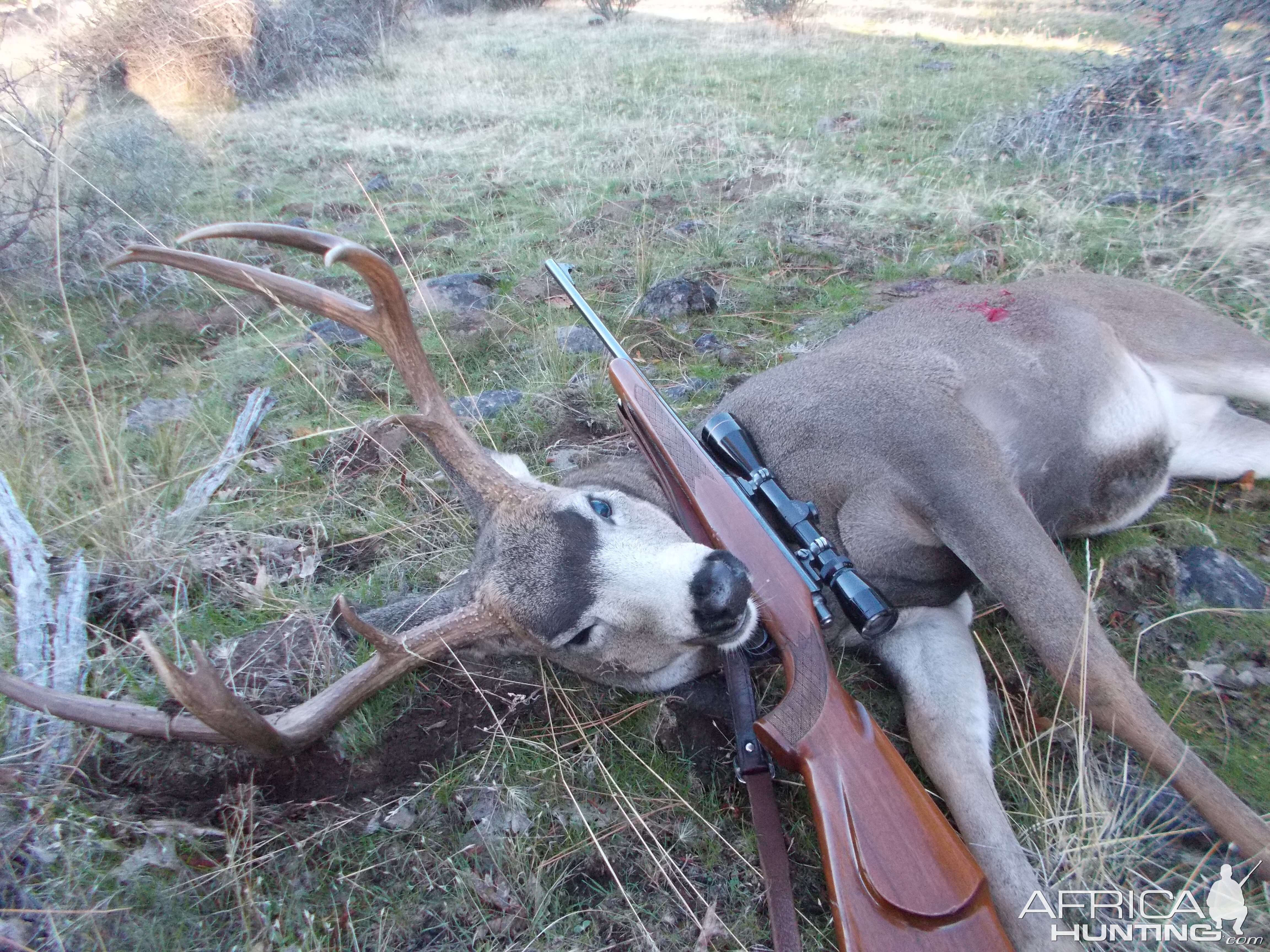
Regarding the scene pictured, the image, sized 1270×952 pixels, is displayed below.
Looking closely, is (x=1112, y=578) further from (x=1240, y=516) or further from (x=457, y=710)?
(x=457, y=710)

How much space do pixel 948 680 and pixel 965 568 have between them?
48cm

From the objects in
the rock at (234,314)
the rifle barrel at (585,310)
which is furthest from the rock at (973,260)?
the rock at (234,314)

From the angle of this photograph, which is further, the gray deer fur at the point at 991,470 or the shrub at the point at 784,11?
the shrub at the point at 784,11

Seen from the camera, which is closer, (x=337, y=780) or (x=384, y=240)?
(x=337, y=780)

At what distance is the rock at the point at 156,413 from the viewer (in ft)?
14.6

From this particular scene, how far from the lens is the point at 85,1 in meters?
13.7

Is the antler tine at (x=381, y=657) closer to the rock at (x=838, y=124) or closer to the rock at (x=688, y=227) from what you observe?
the rock at (x=688, y=227)

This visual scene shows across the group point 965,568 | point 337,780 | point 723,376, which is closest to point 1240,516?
point 965,568

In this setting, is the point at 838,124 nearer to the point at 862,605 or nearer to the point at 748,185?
the point at 748,185

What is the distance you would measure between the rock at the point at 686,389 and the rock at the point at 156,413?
2767mm

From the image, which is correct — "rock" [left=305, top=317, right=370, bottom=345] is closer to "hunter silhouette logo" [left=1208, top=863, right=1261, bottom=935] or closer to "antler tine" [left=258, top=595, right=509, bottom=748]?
"antler tine" [left=258, top=595, right=509, bottom=748]

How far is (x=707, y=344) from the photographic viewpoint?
16.4 feet

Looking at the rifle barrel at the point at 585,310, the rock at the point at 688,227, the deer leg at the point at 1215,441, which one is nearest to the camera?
the rifle barrel at the point at 585,310

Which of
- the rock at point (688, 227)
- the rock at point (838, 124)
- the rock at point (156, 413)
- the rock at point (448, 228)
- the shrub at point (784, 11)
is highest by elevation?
the shrub at point (784, 11)
